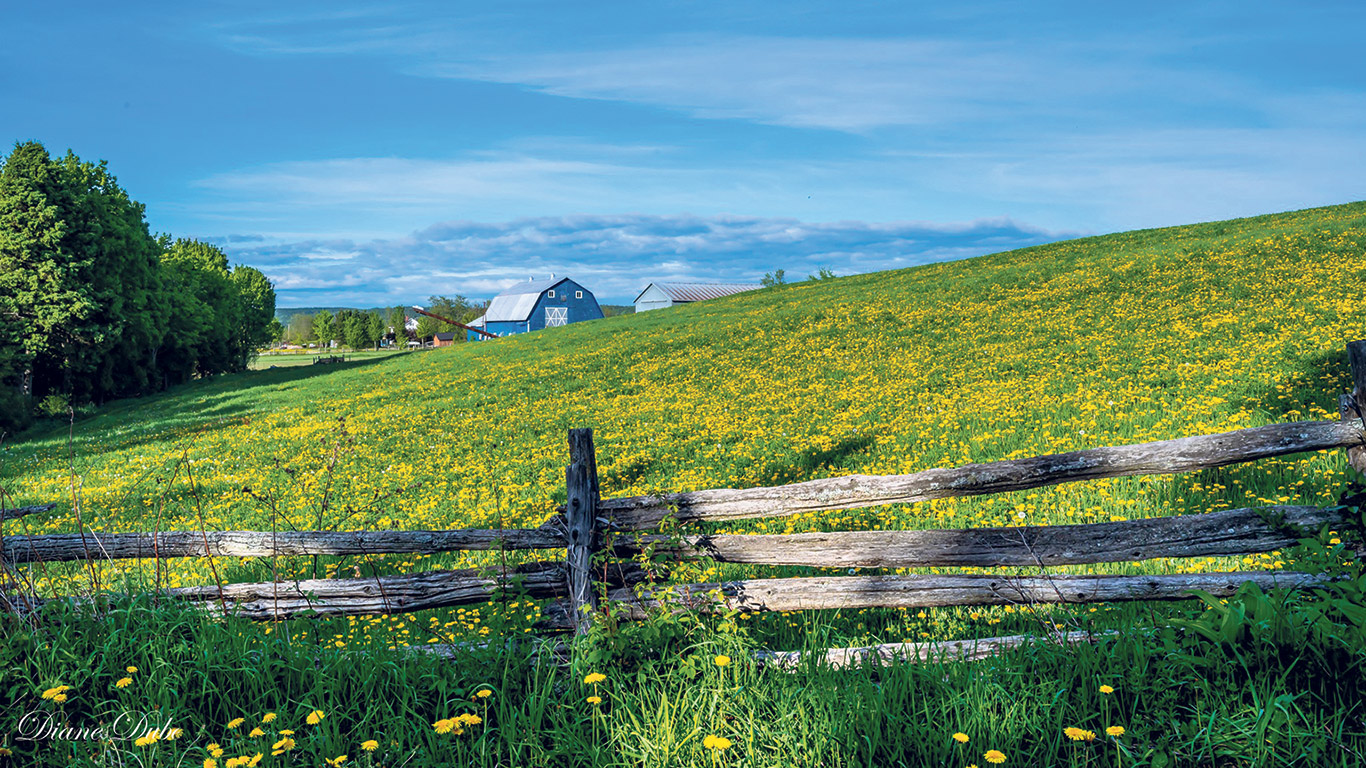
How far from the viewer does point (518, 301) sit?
4038 inches

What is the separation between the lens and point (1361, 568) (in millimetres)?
4320

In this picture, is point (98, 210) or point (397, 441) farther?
point (98, 210)

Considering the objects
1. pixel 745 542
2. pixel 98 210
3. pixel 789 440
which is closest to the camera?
pixel 745 542

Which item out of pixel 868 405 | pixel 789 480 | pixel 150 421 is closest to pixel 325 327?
pixel 150 421

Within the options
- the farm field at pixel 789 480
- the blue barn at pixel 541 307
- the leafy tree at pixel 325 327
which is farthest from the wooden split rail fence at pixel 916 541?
the leafy tree at pixel 325 327

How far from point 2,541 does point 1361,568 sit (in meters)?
8.29

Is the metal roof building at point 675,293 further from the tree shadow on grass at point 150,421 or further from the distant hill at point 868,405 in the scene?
the distant hill at point 868,405

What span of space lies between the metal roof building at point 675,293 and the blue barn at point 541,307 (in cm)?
675

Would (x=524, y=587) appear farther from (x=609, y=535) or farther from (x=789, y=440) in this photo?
(x=789, y=440)

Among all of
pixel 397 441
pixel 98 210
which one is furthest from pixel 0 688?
pixel 98 210

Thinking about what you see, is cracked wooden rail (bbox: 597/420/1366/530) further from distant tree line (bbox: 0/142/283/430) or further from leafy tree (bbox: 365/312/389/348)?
leafy tree (bbox: 365/312/389/348)

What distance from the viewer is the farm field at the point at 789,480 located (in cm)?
370

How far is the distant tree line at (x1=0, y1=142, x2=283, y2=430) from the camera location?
3856 cm

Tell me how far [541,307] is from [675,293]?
1772cm
